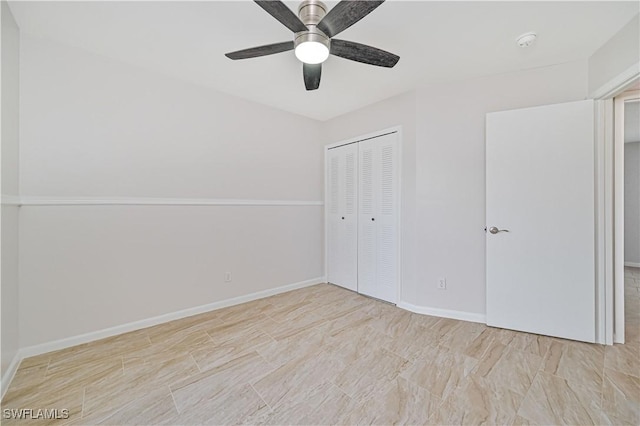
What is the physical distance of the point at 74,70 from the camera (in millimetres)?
2080

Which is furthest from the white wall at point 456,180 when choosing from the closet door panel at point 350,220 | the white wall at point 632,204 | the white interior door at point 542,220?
the white wall at point 632,204

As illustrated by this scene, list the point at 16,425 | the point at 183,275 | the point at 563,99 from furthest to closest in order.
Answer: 1. the point at 183,275
2. the point at 563,99
3. the point at 16,425

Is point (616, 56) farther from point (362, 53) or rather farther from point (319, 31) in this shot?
point (319, 31)

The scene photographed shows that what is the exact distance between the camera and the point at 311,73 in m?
1.89

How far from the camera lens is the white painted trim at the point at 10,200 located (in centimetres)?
159

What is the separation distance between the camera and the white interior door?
84.1 inches

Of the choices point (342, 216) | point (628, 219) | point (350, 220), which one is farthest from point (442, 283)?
point (628, 219)

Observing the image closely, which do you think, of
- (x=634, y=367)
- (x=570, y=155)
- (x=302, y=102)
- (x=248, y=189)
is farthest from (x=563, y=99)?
(x=248, y=189)

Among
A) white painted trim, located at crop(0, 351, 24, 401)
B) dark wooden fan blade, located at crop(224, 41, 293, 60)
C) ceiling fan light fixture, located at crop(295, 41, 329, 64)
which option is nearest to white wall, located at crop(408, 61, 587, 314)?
ceiling fan light fixture, located at crop(295, 41, 329, 64)

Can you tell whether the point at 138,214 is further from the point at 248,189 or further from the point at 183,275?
the point at 248,189

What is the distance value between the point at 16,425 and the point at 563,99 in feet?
14.0

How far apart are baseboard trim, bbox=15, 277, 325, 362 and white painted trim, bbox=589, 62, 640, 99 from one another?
347cm

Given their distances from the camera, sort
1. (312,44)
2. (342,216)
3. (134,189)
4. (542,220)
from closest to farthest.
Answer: (312,44) < (542,220) < (134,189) < (342,216)

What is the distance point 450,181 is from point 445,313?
1.33 meters
